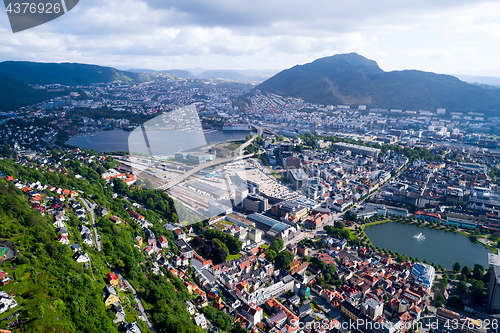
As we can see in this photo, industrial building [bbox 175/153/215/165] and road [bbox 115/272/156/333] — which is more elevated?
road [bbox 115/272/156/333]

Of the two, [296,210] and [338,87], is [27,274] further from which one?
[338,87]

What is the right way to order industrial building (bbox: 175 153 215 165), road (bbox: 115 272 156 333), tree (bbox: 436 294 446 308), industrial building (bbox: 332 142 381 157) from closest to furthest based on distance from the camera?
road (bbox: 115 272 156 333), tree (bbox: 436 294 446 308), industrial building (bbox: 175 153 215 165), industrial building (bbox: 332 142 381 157)

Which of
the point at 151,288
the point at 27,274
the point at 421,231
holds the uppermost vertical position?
the point at 27,274

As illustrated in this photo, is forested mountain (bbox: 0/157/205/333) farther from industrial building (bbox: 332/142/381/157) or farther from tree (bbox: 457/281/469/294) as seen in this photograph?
industrial building (bbox: 332/142/381/157)

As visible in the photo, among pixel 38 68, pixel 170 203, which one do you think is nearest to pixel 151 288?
pixel 170 203

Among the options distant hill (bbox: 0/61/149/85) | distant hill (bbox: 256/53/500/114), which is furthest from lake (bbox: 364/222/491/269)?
distant hill (bbox: 0/61/149/85)

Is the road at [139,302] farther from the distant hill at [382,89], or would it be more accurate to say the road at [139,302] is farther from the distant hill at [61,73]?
the distant hill at [61,73]
